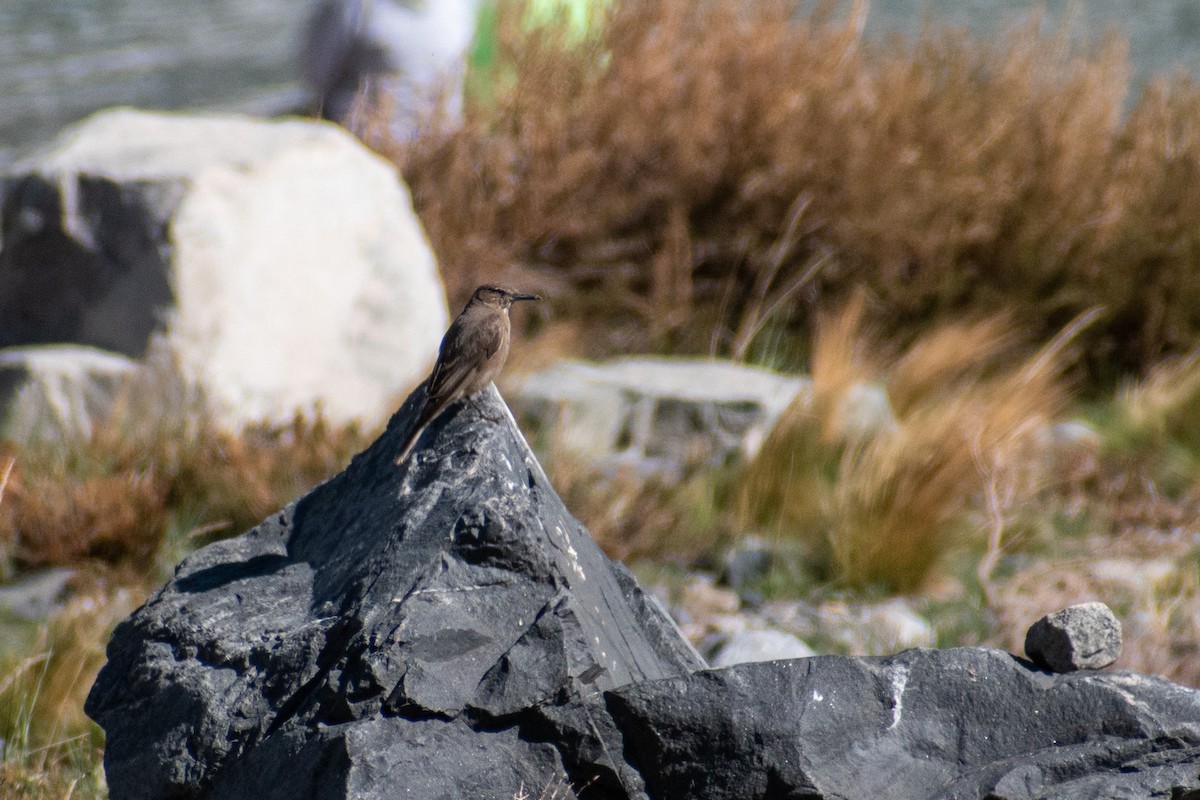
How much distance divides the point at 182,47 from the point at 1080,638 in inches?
766

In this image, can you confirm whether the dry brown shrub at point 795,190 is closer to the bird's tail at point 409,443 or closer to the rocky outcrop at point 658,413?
the rocky outcrop at point 658,413

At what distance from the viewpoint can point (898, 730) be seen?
2.84 meters

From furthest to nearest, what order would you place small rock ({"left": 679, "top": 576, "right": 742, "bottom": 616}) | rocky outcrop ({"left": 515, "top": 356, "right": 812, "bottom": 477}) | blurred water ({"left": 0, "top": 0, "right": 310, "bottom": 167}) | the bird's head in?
1. blurred water ({"left": 0, "top": 0, "right": 310, "bottom": 167})
2. rocky outcrop ({"left": 515, "top": 356, "right": 812, "bottom": 477})
3. small rock ({"left": 679, "top": 576, "right": 742, "bottom": 616})
4. the bird's head

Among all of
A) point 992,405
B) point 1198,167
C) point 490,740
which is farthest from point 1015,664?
point 1198,167

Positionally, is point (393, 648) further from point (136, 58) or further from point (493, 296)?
point (136, 58)

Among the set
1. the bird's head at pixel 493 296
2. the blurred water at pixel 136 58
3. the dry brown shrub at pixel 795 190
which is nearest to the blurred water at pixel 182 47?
the blurred water at pixel 136 58

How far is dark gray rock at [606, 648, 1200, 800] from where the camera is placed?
2.75 meters

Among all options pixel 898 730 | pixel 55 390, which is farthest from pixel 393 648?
pixel 55 390

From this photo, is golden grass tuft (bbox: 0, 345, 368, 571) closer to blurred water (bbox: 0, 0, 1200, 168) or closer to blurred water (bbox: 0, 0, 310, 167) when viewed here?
blurred water (bbox: 0, 0, 1200, 168)

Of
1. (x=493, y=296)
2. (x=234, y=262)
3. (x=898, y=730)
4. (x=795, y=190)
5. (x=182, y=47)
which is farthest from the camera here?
(x=182, y=47)

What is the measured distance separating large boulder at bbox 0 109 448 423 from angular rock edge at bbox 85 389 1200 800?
323 centimetres

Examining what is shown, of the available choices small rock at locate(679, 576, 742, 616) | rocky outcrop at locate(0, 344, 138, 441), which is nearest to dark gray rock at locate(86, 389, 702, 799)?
small rock at locate(679, 576, 742, 616)

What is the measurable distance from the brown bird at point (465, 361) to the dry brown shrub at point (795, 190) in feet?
13.8

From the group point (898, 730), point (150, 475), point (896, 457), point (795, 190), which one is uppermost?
point (898, 730)
